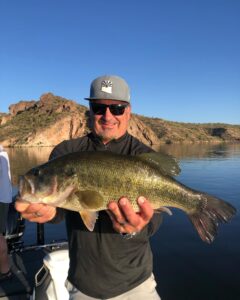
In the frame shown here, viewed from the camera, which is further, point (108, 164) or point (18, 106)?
point (18, 106)

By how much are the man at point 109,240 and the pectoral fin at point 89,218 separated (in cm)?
17

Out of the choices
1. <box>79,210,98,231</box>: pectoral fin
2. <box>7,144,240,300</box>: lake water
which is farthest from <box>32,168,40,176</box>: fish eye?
<box>7,144,240,300</box>: lake water

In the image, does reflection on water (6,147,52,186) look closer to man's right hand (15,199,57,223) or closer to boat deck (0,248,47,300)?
boat deck (0,248,47,300)

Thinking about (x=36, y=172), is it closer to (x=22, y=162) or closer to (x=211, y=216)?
(x=211, y=216)

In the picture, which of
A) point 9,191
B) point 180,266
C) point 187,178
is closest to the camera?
point 9,191

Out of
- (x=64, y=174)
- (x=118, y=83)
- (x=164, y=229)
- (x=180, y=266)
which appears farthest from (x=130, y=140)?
(x=164, y=229)

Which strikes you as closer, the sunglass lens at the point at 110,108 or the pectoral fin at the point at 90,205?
the pectoral fin at the point at 90,205

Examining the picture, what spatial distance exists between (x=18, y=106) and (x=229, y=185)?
151971 millimetres

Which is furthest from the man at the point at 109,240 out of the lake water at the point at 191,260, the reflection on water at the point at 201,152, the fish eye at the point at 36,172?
the reflection on water at the point at 201,152

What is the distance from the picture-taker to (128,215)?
3.37 meters

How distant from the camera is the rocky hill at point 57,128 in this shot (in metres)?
113

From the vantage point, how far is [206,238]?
366cm

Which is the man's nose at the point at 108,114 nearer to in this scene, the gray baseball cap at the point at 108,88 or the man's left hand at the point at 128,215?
the gray baseball cap at the point at 108,88

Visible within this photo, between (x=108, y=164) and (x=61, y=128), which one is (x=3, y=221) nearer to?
(x=108, y=164)
